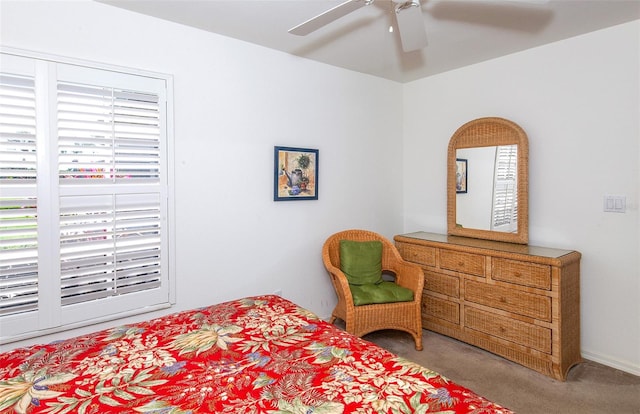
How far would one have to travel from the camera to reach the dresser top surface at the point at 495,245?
287 centimetres

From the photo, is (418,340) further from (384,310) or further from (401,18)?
(401,18)

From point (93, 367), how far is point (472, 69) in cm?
378

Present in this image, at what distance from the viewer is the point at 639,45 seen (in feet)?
8.79

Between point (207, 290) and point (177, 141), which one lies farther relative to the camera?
point (207, 290)

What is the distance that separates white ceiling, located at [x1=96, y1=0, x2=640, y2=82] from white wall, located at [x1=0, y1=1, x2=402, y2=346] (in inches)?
7.1

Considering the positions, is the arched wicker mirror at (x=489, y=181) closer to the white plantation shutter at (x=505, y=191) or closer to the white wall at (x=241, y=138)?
the white plantation shutter at (x=505, y=191)

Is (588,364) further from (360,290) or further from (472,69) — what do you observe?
(472,69)

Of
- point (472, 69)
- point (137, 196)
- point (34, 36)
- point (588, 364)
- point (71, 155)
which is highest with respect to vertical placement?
point (472, 69)

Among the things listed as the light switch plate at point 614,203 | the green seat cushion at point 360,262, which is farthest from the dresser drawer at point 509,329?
the light switch plate at point 614,203

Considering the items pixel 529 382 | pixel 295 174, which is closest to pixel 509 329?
pixel 529 382

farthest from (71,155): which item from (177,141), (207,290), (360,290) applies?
(360,290)

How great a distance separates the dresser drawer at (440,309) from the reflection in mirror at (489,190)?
0.80 m

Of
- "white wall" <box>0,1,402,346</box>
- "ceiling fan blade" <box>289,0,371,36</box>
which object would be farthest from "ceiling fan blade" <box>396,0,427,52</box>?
"white wall" <box>0,1,402,346</box>

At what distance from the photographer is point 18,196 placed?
2186 mm
